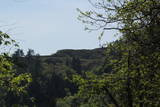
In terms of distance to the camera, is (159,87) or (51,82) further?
(51,82)

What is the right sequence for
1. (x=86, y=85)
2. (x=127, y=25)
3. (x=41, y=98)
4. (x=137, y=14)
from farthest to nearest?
(x=41, y=98) → (x=86, y=85) → (x=127, y=25) → (x=137, y=14)

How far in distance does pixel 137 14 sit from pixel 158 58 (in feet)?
5.75

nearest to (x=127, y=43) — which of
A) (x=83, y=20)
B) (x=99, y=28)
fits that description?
(x=99, y=28)

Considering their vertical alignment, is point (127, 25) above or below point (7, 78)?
above

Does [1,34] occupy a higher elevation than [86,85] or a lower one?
higher

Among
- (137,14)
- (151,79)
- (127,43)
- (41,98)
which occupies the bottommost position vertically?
(41,98)

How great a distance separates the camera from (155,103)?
14.0 metres

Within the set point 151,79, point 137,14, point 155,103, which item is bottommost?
point 155,103

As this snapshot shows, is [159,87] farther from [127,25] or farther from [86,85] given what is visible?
[86,85]

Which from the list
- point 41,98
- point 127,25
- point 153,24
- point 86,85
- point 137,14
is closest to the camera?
point 153,24

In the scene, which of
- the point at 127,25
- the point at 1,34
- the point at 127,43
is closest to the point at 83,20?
the point at 127,25

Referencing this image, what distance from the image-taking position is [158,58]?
11.2m

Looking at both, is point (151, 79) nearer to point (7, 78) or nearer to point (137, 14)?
point (137, 14)

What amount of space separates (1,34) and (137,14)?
442 centimetres
